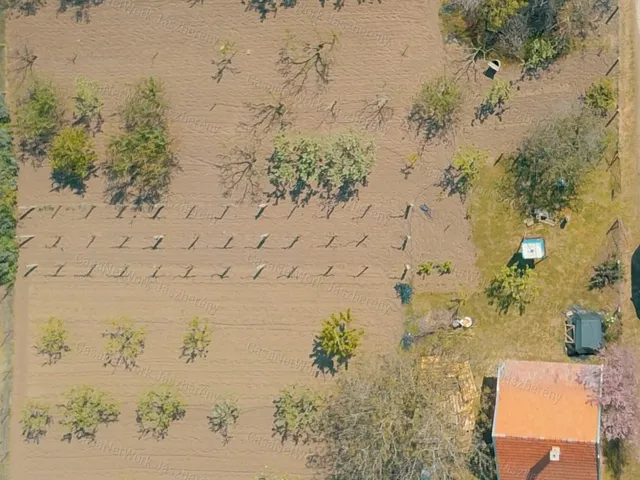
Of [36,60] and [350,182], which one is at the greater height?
[36,60]

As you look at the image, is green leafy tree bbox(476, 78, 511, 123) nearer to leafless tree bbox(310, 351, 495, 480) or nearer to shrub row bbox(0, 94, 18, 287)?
leafless tree bbox(310, 351, 495, 480)

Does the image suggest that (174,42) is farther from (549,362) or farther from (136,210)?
(549,362)

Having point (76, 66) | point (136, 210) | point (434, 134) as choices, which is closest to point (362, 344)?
point (434, 134)

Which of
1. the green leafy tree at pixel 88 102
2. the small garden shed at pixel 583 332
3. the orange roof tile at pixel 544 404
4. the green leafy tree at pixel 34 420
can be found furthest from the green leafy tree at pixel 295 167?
the green leafy tree at pixel 34 420

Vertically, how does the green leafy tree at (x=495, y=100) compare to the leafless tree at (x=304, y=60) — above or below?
below

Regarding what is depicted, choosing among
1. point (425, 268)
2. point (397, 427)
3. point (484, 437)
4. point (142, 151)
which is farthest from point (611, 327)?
point (142, 151)

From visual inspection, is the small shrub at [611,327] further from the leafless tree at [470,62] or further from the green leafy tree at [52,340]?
the green leafy tree at [52,340]

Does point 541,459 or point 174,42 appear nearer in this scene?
point 541,459
